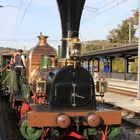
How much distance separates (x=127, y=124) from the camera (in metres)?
13.2

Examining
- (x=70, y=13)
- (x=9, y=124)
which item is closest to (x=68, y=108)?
(x=9, y=124)

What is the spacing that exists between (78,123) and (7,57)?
10.3 m

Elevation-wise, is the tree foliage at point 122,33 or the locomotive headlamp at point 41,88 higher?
the tree foliage at point 122,33

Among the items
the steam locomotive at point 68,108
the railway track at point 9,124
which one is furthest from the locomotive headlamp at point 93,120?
the railway track at point 9,124

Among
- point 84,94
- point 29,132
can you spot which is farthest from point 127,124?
point 29,132

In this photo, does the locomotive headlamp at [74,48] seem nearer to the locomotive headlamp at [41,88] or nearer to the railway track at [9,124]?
the locomotive headlamp at [41,88]

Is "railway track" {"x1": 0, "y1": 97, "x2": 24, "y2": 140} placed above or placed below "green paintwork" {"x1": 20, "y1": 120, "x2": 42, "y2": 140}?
below

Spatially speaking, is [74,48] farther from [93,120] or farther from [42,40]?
[42,40]

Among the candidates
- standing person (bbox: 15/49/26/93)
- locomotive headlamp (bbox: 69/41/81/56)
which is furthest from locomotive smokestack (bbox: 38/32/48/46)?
locomotive headlamp (bbox: 69/41/81/56)

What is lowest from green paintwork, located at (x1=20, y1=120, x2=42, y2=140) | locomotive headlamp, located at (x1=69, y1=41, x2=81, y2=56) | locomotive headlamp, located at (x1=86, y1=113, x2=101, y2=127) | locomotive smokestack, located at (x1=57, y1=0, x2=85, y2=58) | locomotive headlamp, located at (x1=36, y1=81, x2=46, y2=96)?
green paintwork, located at (x1=20, y1=120, x2=42, y2=140)

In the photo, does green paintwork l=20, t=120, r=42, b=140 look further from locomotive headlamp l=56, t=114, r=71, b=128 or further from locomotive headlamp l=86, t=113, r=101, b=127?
locomotive headlamp l=86, t=113, r=101, b=127

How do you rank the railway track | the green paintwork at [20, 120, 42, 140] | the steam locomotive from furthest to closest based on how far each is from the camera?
the railway track
the green paintwork at [20, 120, 42, 140]
the steam locomotive

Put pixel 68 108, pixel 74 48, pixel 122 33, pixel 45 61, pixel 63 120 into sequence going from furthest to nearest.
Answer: pixel 122 33
pixel 45 61
pixel 74 48
pixel 68 108
pixel 63 120

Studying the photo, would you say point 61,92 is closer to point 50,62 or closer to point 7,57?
point 50,62
